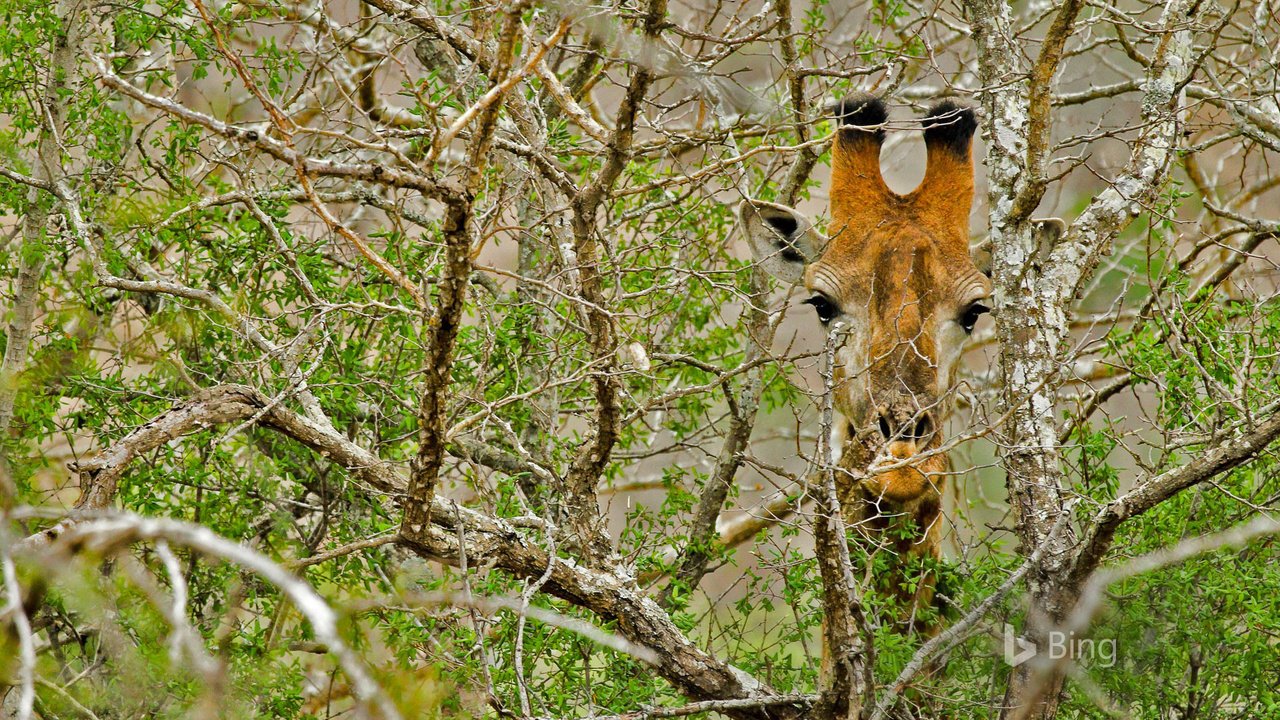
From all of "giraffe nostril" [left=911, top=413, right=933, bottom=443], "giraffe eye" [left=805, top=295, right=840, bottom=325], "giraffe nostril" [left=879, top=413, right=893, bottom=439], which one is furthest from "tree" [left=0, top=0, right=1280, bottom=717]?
"giraffe eye" [left=805, top=295, right=840, bottom=325]

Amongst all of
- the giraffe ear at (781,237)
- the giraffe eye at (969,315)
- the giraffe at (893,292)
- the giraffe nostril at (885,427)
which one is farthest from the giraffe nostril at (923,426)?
the giraffe ear at (781,237)

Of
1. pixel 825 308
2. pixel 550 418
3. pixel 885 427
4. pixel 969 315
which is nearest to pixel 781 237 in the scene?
pixel 825 308

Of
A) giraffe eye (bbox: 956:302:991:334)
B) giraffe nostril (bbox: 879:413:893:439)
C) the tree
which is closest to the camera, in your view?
the tree

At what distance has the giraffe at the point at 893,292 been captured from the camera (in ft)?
13.5

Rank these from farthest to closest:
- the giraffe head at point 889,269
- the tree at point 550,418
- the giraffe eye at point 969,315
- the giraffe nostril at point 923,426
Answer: the giraffe eye at point 969,315
the giraffe head at point 889,269
the giraffe nostril at point 923,426
the tree at point 550,418

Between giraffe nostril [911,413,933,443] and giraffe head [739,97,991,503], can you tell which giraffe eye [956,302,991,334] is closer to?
giraffe head [739,97,991,503]

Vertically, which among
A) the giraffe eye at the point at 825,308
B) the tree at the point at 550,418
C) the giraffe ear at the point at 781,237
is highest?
the giraffe ear at the point at 781,237

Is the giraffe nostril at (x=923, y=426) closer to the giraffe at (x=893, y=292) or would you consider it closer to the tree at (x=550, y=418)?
the giraffe at (x=893, y=292)

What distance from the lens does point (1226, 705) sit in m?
4.20

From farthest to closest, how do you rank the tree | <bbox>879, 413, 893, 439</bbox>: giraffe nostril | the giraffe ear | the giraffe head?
the giraffe ear
the giraffe head
<bbox>879, 413, 893, 439</bbox>: giraffe nostril
the tree

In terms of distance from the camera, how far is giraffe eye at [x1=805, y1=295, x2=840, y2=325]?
476 centimetres

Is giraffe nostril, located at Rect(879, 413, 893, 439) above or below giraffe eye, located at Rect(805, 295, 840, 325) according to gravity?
below

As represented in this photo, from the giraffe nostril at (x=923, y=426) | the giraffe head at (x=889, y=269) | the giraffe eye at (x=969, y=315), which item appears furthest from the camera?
the giraffe eye at (x=969, y=315)

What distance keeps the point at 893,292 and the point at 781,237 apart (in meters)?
0.52
